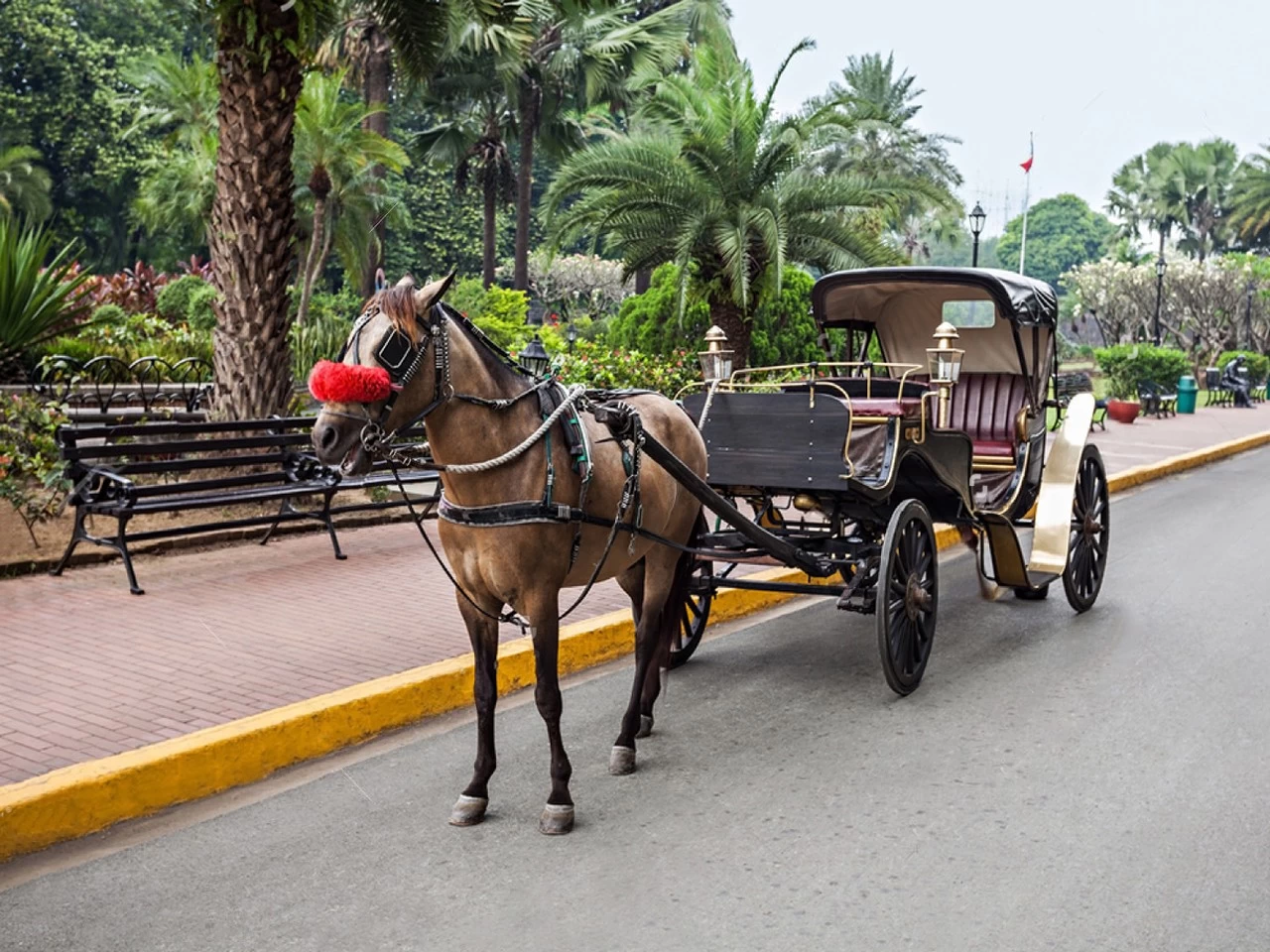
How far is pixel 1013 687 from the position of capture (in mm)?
6508

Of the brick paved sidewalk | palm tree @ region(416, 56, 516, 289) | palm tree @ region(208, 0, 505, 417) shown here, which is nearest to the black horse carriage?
the brick paved sidewalk

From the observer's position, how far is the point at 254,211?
10.3 m

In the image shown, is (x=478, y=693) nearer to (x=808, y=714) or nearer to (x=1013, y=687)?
(x=808, y=714)

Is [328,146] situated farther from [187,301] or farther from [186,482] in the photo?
[186,482]

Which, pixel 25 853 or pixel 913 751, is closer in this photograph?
pixel 25 853

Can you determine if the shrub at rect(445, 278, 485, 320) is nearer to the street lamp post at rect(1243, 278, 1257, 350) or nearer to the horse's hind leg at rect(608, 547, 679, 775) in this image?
the horse's hind leg at rect(608, 547, 679, 775)

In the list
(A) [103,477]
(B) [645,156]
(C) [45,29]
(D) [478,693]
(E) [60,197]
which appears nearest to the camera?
(D) [478,693]

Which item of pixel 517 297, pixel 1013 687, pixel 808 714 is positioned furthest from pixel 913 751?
pixel 517 297

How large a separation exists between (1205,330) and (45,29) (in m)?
43.9

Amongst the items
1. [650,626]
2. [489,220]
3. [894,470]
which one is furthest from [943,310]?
[489,220]

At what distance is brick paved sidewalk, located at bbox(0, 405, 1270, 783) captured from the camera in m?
5.43

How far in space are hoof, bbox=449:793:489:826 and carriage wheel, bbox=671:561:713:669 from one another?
217 cm

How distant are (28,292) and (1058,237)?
11117 cm

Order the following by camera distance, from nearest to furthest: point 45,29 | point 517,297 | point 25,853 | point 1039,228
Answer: point 25,853 → point 517,297 → point 45,29 → point 1039,228
